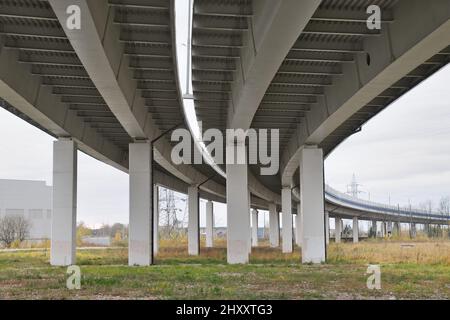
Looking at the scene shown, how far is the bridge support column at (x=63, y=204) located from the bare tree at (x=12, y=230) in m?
49.0

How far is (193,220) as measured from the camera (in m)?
52.1

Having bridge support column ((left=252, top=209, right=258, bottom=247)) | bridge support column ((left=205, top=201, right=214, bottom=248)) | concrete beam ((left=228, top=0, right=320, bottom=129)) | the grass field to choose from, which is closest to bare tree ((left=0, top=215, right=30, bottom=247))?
bridge support column ((left=205, top=201, right=214, bottom=248))

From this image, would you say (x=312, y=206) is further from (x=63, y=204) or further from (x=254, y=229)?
(x=254, y=229)

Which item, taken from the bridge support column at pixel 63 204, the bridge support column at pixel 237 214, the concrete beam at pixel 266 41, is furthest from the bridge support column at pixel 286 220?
the concrete beam at pixel 266 41

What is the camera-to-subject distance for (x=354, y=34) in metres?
16.8

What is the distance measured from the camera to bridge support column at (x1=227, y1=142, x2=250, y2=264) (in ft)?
97.1

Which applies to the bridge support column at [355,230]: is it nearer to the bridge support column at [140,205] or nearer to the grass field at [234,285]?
the bridge support column at [140,205]

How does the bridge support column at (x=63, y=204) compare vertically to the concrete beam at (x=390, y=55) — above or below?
below

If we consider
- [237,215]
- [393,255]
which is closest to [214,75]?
[237,215]

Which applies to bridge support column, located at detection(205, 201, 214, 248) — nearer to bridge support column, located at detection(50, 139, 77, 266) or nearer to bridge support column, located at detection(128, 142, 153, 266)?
bridge support column, located at detection(128, 142, 153, 266)

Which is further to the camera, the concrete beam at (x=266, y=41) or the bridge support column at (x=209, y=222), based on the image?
the bridge support column at (x=209, y=222)

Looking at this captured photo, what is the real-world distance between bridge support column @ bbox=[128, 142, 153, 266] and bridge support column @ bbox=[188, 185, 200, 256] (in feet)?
69.2

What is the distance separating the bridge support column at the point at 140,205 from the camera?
29453 mm
